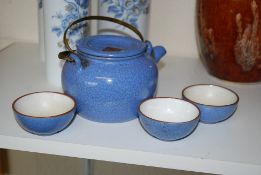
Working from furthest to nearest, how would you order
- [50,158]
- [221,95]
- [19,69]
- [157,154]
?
[50,158] < [19,69] < [221,95] < [157,154]

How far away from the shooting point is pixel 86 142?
0.53 meters

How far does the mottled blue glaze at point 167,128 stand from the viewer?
1.69ft

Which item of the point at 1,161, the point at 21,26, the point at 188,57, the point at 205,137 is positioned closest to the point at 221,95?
the point at 205,137

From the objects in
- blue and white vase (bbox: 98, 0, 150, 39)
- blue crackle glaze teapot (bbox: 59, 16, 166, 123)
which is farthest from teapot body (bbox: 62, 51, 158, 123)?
blue and white vase (bbox: 98, 0, 150, 39)

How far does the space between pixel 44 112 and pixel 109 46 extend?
5.7 inches

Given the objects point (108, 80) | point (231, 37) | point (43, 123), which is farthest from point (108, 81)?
point (231, 37)

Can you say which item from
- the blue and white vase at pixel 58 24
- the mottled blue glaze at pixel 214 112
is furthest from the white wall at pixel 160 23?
the mottled blue glaze at pixel 214 112

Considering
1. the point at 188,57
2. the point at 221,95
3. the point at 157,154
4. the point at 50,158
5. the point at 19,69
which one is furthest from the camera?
the point at 50,158

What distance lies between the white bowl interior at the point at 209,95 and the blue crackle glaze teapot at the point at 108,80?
8 centimetres

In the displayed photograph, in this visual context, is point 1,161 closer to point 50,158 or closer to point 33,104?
point 50,158

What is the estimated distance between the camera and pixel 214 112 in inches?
22.7

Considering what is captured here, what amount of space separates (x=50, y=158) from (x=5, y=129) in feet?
1.55

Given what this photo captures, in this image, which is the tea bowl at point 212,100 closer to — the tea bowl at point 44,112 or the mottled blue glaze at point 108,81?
the mottled blue glaze at point 108,81

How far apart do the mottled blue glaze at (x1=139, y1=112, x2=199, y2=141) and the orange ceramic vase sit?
0.72 ft
